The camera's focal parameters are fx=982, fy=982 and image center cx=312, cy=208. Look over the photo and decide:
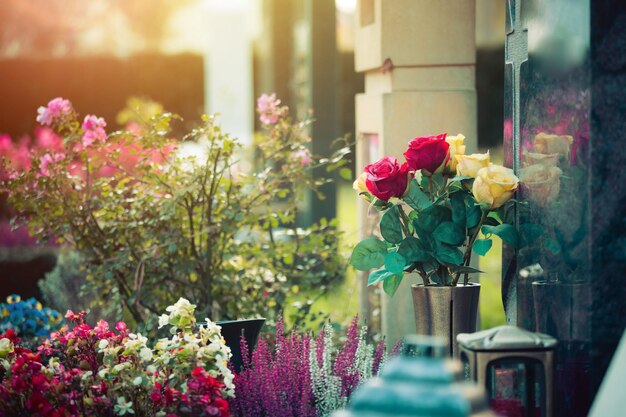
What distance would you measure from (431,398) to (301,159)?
2891 mm

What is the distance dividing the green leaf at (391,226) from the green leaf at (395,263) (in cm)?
10

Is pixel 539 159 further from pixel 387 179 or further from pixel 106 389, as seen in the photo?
pixel 106 389

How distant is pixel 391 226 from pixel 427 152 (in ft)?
0.93

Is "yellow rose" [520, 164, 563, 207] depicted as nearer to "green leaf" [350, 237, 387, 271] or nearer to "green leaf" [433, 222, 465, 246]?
"green leaf" [433, 222, 465, 246]

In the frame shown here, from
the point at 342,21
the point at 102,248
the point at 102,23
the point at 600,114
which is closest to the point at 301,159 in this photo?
the point at 102,248

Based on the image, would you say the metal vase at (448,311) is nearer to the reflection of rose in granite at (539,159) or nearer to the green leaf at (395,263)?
the green leaf at (395,263)

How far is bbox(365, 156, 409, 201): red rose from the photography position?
10.1 ft

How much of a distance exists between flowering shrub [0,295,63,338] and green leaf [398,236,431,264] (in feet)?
7.39

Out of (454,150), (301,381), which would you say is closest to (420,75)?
(454,150)

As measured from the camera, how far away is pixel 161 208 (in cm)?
421

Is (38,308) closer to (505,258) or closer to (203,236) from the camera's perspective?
(203,236)

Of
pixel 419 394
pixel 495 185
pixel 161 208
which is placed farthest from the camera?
pixel 161 208

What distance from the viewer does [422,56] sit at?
443cm

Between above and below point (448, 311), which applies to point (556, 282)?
above
